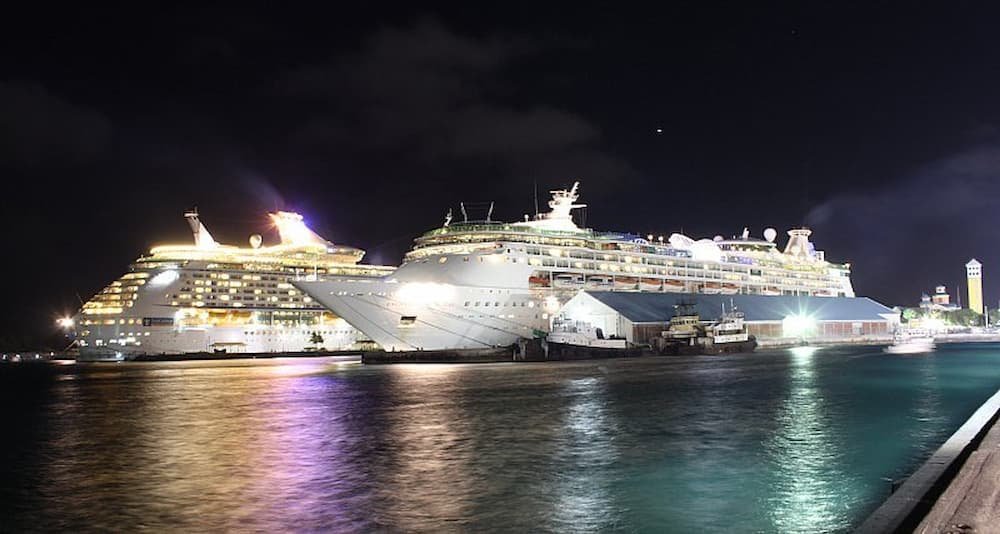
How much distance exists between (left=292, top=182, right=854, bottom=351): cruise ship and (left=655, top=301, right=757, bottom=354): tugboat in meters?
6.31

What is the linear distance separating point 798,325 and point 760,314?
9262mm

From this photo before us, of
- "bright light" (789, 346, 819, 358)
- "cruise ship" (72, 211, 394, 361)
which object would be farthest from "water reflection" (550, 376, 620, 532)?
"cruise ship" (72, 211, 394, 361)

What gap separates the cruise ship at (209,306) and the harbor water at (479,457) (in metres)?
56.4

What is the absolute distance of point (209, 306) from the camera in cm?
8912

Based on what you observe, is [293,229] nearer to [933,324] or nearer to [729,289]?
[729,289]

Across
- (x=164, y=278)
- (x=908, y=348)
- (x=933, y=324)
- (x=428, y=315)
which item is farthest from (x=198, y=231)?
(x=933, y=324)

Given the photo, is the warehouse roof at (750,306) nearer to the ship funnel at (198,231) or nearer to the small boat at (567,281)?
the small boat at (567,281)

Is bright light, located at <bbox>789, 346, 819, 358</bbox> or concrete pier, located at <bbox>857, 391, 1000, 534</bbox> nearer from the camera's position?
concrete pier, located at <bbox>857, 391, 1000, 534</bbox>

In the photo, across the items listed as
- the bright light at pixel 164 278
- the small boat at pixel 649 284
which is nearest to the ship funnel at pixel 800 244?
the small boat at pixel 649 284

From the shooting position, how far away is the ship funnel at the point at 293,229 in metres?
106

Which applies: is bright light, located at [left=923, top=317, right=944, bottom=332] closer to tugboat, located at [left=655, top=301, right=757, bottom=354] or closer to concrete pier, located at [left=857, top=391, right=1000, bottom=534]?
tugboat, located at [left=655, top=301, right=757, bottom=354]

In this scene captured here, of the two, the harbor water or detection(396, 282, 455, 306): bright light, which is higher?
detection(396, 282, 455, 306): bright light

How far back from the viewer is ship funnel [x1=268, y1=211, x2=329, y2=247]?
10575 centimetres

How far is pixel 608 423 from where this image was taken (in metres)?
21.0
